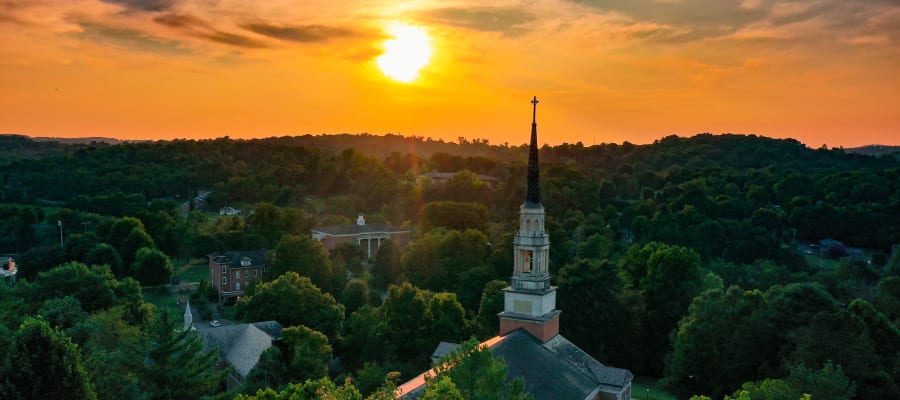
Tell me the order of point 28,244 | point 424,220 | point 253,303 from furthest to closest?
point 28,244, point 424,220, point 253,303

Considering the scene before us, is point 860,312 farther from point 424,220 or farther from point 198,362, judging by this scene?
point 424,220

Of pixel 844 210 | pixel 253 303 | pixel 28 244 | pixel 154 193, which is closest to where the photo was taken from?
pixel 253 303

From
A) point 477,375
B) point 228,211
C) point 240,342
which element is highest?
point 477,375

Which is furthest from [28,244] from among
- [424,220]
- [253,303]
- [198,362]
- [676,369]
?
[676,369]

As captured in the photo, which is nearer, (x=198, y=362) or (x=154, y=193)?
(x=198, y=362)

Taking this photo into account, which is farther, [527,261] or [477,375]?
[527,261]

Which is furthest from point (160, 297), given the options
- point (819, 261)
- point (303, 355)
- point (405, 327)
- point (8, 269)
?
point (819, 261)

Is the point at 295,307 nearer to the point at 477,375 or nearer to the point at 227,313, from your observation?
the point at 227,313
